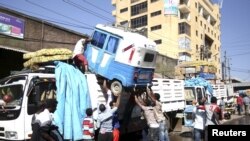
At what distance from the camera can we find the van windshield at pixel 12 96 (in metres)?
8.00

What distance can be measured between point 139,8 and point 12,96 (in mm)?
61674

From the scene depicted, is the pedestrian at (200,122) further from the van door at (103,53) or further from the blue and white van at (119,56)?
the van door at (103,53)

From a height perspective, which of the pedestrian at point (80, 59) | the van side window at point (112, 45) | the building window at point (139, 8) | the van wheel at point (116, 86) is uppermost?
the building window at point (139, 8)

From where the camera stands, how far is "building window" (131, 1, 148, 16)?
66500mm

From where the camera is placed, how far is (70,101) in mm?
8516

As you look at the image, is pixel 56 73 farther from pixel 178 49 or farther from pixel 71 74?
pixel 178 49

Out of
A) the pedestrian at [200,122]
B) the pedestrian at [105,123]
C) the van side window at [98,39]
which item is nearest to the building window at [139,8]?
the van side window at [98,39]

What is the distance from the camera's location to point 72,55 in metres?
11.0

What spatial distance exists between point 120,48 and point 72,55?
1659 mm

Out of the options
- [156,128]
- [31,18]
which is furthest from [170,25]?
[156,128]

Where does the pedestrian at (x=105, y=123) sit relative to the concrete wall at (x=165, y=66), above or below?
below

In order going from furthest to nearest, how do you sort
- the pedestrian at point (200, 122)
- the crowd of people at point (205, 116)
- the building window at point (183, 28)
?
the building window at point (183, 28)
the pedestrian at point (200, 122)
the crowd of people at point (205, 116)

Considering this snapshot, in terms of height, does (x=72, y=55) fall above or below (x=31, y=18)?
below

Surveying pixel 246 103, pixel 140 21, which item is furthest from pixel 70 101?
pixel 140 21
